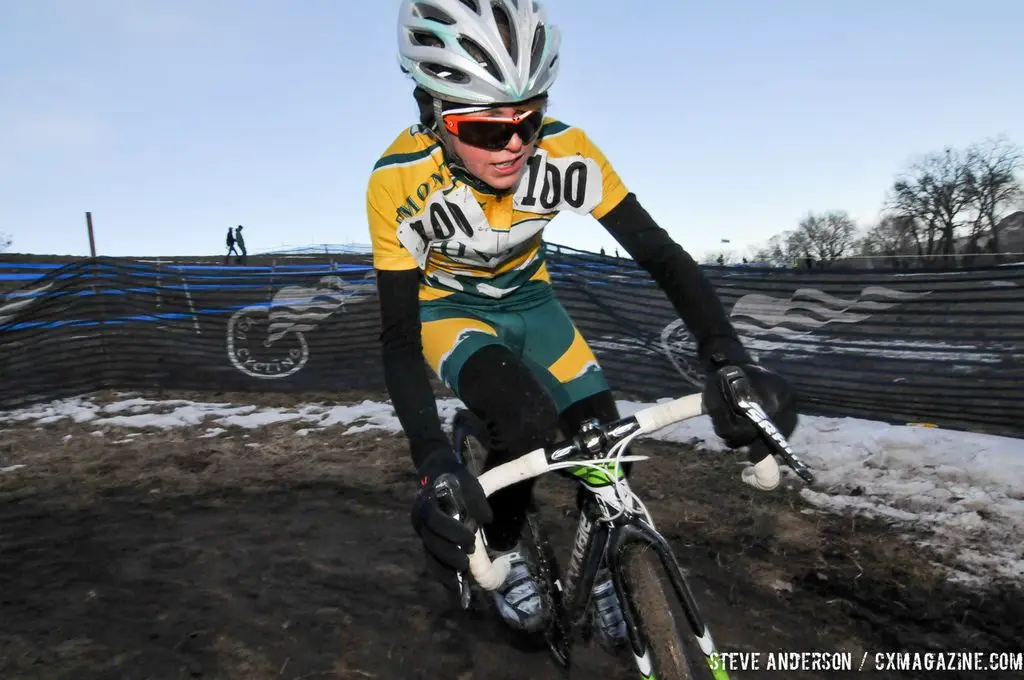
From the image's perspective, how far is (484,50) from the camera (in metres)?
2.33

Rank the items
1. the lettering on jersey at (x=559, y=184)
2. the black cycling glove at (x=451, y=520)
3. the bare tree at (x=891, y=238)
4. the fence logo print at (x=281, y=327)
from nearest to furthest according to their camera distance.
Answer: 1. the black cycling glove at (x=451, y=520)
2. the lettering on jersey at (x=559, y=184)
3. the fence logo print at (x=281, y=327)
4. the bare tree at (x=891, y=238)

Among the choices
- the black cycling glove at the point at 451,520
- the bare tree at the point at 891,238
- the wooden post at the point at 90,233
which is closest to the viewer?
the black cycling glove at the point at 451,520

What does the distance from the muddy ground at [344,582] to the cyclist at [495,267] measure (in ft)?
2.79

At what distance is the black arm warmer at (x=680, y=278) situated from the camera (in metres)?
2.22

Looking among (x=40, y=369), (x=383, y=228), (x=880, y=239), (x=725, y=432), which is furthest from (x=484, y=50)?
(x=880, y=239)

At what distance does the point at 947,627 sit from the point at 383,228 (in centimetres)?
323

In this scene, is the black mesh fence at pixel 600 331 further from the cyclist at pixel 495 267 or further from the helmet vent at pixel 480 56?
the helmet vent at pixel 480 56

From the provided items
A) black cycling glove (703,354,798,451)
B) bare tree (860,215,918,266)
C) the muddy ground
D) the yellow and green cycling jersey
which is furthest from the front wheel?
bare tree (860,215,918,266)

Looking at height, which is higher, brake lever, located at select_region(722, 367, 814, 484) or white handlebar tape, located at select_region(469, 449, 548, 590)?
brake lever, located at select_region(722, 367, 814, 484)

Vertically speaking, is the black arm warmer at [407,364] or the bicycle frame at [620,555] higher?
the black arm warmer at [407,364]

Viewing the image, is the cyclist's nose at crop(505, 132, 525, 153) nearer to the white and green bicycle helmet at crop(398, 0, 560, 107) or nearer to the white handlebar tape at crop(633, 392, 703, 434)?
the white and green bicycle helmet at crop(398, 0, 560, 107)

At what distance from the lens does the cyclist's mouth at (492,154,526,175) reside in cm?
242

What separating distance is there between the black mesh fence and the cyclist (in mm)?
4704

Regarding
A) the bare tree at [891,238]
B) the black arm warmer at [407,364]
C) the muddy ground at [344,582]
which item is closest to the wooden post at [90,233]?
the muddy ground at [344,582]
